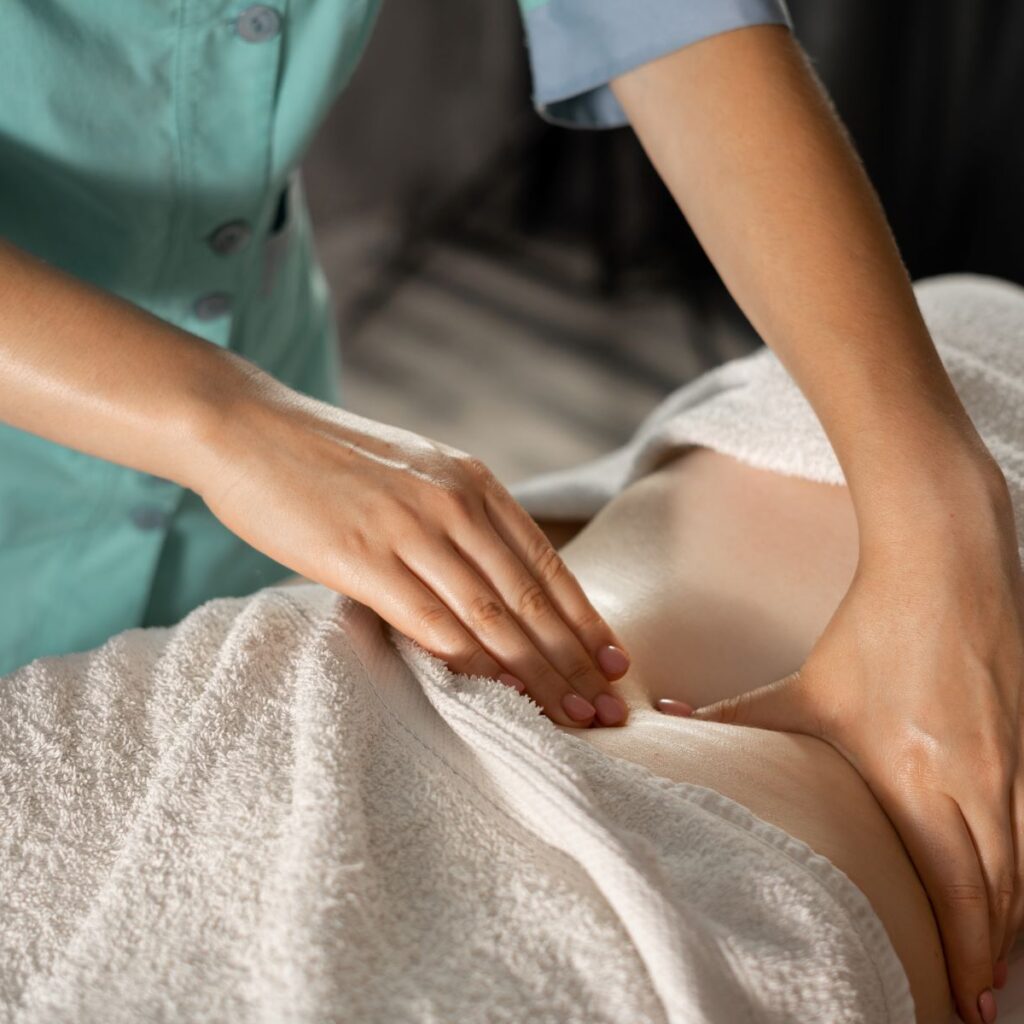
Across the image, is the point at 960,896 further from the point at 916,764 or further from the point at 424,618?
the point at 424,618

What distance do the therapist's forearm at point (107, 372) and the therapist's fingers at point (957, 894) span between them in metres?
0.46

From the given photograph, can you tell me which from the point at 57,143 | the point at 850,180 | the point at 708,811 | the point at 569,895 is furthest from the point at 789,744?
the point at 57,143

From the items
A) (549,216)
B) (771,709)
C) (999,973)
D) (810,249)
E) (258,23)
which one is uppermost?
(258,23)

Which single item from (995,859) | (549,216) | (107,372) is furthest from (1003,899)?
(549,216)

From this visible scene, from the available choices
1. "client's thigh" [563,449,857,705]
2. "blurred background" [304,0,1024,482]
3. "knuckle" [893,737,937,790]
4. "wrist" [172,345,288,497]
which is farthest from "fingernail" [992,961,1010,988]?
"blurred background" [304,0,1024,482]

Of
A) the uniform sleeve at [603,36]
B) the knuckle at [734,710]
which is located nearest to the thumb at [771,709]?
the knuckle at [734,710]

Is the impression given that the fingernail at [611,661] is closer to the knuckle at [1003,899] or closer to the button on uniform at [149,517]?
the knuckle at [1003,899]

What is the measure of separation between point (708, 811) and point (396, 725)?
0.17 m

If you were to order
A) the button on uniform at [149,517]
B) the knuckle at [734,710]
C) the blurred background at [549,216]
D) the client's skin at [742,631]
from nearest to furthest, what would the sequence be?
the client's skin at [742,631], the knuckle at [734,710], the button on uniform at [149,517], the blurred background at [549,216]

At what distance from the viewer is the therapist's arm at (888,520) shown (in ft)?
2.26

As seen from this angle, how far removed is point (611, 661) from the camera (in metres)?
0.75

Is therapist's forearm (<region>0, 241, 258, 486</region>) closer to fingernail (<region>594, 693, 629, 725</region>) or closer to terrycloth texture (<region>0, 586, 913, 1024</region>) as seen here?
terrycloth texture (<region>0, 586, 913, 1024</region>)

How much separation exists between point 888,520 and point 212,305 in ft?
1.82

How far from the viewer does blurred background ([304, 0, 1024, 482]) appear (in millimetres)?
2332
